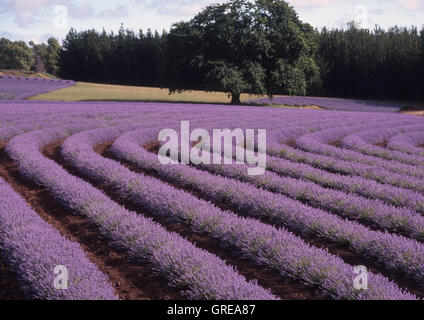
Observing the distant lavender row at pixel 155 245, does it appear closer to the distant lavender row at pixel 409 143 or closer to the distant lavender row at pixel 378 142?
the distant lavender row at pixel 378 142

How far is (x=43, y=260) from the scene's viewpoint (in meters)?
4.45

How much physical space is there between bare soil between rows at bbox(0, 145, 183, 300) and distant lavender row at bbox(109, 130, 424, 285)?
1206mm

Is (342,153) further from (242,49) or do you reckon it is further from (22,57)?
(22,57)

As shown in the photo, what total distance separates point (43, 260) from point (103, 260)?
896 millimetres

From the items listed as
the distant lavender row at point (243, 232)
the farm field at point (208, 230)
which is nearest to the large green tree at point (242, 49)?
the farm field at point (208, 230)

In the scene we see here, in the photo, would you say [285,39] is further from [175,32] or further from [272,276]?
[272,276]

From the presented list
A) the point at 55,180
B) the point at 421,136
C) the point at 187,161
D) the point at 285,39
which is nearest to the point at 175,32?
the point at 285,39

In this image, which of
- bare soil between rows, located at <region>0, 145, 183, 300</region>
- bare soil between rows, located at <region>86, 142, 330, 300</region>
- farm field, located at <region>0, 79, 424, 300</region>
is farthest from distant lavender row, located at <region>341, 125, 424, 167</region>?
bare soil between rows, located at <region>0, 145, 183, 300</region>

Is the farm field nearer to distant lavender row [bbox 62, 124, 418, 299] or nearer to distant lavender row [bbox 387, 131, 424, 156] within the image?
distant lavender row [bbox 62, 124, 418, 299]

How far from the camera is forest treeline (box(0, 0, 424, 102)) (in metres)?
35.2

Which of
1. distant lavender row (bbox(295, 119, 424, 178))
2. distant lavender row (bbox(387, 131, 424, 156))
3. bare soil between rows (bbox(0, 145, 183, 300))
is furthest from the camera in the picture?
distant lavender row (bbox(387, 131, 424, 156))
